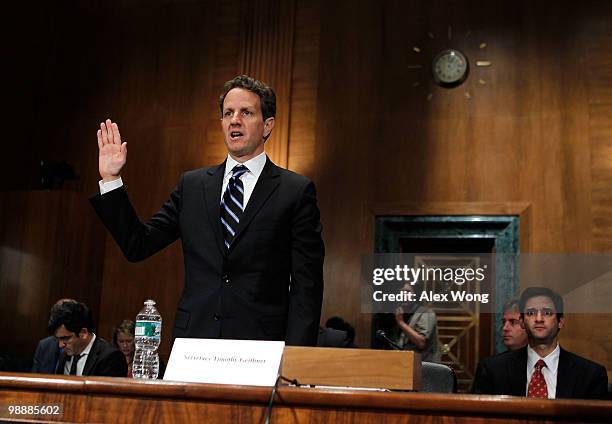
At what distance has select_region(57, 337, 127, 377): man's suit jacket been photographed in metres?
4.00

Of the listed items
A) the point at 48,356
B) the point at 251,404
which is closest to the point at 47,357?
the point at 48,356

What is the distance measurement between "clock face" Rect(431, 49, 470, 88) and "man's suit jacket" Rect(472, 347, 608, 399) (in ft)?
11.6

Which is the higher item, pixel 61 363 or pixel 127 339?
pixel 127 339

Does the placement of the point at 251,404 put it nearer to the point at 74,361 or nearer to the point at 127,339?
the point at 74,361

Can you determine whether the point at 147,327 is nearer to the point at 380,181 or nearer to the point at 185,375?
the point at 185,375

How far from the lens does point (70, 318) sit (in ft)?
13.8

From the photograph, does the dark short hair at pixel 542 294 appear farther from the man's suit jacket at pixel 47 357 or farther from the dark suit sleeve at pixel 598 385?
the man's suit jacket at pixel 47 357

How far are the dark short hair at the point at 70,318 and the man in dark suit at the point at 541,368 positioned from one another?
1.96 m

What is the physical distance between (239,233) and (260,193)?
0.45ft

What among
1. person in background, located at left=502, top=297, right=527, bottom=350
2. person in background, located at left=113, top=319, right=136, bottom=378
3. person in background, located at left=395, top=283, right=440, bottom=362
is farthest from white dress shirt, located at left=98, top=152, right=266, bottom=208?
person in background, located at left=395, top=283, right=440, bottom=362

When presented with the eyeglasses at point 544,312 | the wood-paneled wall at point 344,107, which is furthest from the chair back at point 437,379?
the wood-paneled wall at point 344,107

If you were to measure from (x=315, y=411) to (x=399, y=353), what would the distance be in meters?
0.20

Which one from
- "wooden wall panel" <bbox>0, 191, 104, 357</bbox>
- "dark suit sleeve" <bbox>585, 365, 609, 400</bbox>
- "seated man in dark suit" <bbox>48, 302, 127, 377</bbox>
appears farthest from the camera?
"wooden wall panel" <bbox>0, 191, 104, 357</bbox>

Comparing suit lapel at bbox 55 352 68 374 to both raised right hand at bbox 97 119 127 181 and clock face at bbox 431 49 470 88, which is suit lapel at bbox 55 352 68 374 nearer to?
raised right hand at bbox 97 119 127 181
